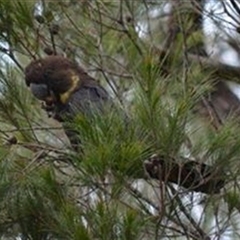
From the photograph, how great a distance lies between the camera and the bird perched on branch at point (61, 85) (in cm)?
152

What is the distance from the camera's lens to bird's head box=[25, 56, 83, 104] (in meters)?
1.56

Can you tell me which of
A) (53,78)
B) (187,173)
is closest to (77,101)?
(53,78)

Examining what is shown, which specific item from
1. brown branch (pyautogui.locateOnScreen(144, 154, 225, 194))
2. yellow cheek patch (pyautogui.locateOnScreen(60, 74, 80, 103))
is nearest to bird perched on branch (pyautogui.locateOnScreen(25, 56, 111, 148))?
yellow cheek patch (pyautogui.locateOnScreen(60, 74, 80, 103))

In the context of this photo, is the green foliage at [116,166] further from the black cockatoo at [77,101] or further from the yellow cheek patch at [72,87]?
the yellow cheek patch at [72,87]

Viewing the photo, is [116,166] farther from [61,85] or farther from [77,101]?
[61,85]

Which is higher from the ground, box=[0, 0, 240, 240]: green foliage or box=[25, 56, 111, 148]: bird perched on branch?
box=[25, 56, 111, 148]: bird perched on branch

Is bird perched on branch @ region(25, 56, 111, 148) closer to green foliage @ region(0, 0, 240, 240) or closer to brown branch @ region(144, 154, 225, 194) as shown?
green foliage @ region(0, 0, 240, 240)

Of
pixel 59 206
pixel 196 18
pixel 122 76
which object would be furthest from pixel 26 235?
pixel 196 18

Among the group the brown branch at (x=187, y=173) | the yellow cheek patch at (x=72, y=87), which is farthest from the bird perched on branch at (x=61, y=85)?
the brown branch at (x=187, y=173)

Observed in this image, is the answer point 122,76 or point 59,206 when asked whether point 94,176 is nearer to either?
point 59,206

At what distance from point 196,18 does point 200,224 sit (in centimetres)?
86

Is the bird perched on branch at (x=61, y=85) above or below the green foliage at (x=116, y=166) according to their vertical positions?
above

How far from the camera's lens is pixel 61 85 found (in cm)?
164

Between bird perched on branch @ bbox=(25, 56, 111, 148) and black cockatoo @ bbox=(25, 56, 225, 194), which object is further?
bird perched on branch @ bbox=(25, 56, 111, 148)
